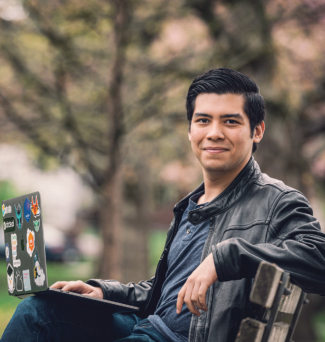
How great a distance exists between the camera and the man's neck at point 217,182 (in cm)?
253

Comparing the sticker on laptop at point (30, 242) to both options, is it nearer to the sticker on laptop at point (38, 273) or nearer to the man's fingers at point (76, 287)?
the sticker on laptop at point (38, 273)

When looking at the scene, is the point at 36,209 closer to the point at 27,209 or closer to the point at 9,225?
the point at 27,209

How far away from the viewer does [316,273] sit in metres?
1.90

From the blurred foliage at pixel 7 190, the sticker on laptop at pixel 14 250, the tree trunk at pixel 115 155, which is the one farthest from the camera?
the blurred foliage at pixel 7 190

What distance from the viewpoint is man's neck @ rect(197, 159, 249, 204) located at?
2.53 m

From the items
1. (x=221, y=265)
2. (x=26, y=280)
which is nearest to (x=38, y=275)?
(x=26, y=280)

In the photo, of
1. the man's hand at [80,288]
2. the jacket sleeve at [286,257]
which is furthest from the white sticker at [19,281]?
the jacket sleeve at [286,257]

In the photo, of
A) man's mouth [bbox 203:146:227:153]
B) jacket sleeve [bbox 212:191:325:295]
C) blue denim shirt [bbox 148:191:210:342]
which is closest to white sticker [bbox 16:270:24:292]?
blue denim shirt [bbox 148:191:210:342]

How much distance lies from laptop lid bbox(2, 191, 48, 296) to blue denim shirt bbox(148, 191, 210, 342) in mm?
609

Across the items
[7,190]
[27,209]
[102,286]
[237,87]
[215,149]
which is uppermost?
[237,87]

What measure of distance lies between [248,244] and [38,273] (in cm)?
90

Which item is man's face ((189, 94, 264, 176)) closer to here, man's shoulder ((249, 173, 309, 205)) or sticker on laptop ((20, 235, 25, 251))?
man's shoulder ((249, 173, 309, 205))

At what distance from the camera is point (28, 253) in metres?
2.23

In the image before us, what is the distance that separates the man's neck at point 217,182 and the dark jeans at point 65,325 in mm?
723
